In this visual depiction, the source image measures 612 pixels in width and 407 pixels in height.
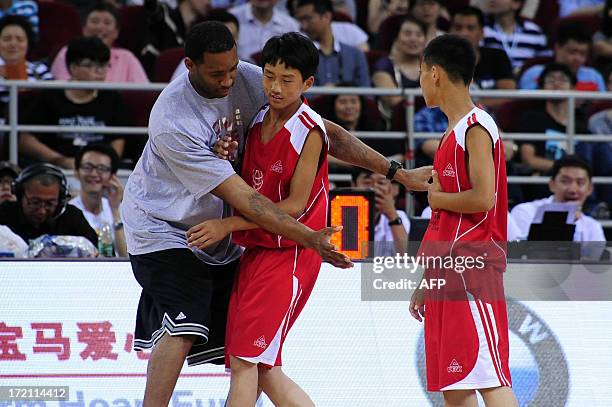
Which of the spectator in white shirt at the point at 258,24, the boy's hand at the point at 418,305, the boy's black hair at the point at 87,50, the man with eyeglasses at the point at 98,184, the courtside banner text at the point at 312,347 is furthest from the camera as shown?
the spectator in white shirt at the point at 258,24

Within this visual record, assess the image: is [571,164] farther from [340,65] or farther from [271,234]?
[271,234]

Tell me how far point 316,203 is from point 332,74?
510 cm

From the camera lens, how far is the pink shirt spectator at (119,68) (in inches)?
360

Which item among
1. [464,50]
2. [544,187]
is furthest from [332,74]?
[464,50]

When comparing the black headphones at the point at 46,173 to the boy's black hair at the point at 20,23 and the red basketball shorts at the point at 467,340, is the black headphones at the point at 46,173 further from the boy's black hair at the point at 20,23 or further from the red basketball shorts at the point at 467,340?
the red basketball shorts at the point at 467,340

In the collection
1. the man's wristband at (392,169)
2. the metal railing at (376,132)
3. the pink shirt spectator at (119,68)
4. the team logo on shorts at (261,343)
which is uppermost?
the pink shirt spectator at (119,68)

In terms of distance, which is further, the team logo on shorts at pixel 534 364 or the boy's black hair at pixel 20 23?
the boy's black hair at pixel 20 23

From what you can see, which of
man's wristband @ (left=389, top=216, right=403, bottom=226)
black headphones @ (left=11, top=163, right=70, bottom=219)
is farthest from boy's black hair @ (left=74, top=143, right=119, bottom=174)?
man's wristband @ (left=389, top=216, right=403, bottom=226)

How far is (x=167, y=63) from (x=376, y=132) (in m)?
1.86

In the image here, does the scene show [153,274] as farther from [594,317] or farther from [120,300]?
[594,317]

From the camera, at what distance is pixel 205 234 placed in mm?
4203

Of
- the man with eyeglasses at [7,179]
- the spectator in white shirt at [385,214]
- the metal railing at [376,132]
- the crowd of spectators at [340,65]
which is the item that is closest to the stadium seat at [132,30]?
the crowd of spectators at [340,65]

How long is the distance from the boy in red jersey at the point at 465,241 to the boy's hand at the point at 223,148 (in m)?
0.79

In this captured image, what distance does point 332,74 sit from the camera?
947 centimetres
